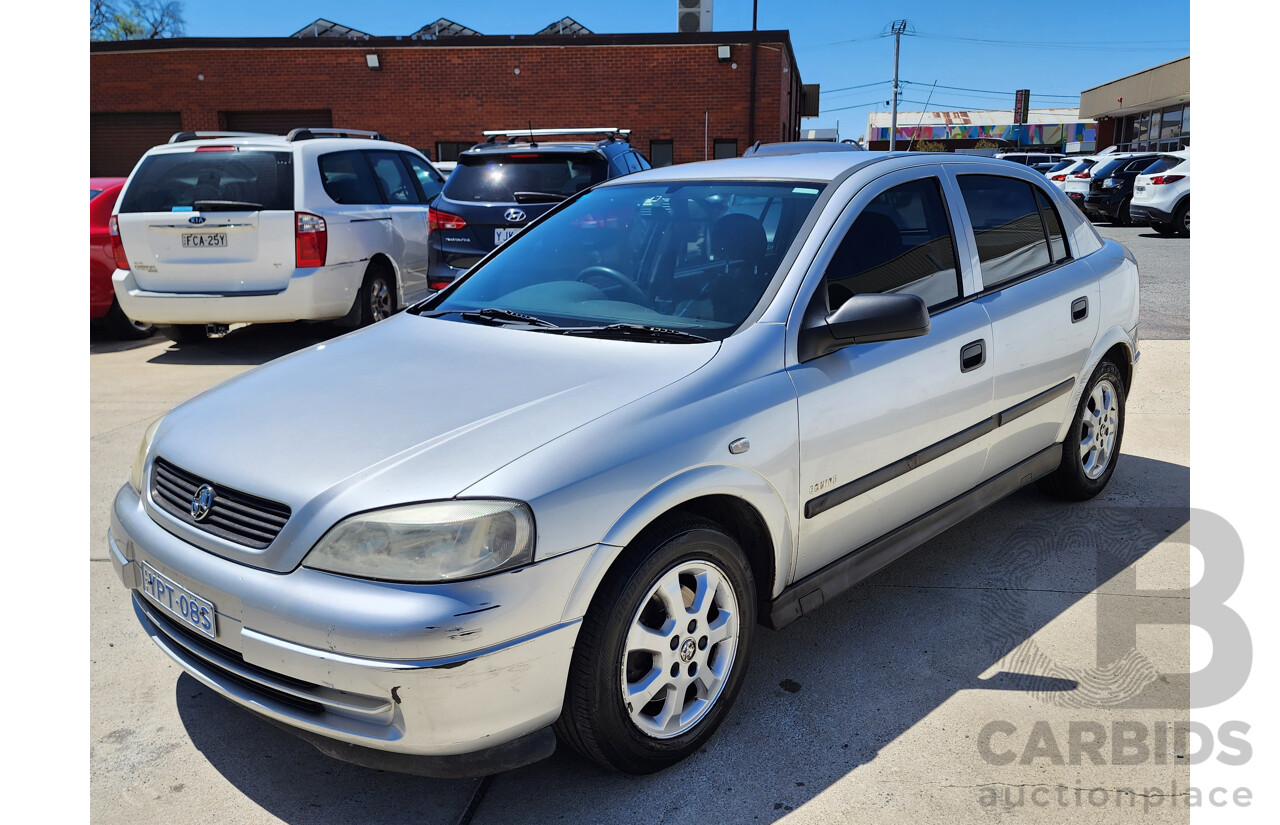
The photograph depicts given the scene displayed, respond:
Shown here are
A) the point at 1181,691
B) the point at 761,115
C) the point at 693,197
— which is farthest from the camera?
the point at 761,115

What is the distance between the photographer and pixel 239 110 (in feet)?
81.1

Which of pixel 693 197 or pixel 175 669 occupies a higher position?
pixel 693 197

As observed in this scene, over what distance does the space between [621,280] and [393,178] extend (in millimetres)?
6265

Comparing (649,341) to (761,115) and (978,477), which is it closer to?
(978,477)

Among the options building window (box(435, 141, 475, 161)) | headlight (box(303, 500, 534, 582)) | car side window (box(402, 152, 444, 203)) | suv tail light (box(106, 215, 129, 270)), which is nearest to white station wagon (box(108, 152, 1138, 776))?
headlight (box(303, 500, 534, 582))

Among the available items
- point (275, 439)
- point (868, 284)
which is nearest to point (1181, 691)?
point (868, 284)

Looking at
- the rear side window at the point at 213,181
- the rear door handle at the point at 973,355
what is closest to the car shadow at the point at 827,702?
the rear door handle at the point at 973,355

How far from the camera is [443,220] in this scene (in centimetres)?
784

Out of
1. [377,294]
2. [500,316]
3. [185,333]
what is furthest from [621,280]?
[185,333]

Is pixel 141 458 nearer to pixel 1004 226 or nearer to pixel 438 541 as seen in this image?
pixel 438 541

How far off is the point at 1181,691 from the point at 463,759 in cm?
228

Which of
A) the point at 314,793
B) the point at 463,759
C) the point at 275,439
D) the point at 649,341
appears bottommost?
the point at 314,793

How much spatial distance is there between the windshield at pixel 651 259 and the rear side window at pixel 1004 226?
0.84 m

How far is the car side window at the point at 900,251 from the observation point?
3.12 m
